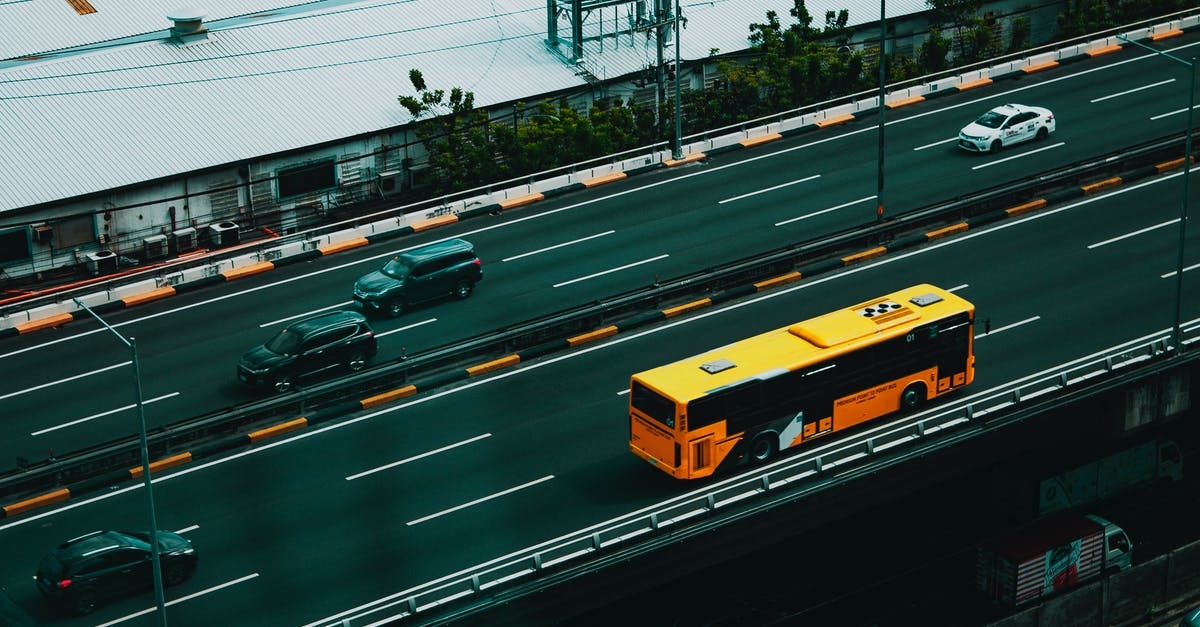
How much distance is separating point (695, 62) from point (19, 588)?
45161mm

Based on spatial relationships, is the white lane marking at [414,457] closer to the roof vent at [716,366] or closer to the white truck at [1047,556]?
the roof vent at [716,366]

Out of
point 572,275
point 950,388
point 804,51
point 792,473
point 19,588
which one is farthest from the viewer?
point 804,51

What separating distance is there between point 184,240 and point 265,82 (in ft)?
28.9

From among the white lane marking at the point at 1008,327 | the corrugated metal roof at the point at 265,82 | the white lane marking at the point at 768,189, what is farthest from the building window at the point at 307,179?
the white lane marking at the point at 1008,327

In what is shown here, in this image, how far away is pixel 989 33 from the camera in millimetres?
79500

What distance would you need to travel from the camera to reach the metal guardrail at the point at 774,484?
3797 centimetres

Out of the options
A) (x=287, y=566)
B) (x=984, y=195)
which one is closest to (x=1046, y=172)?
(x=984, y=195)

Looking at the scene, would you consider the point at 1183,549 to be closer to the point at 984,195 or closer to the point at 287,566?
the point at 984,195

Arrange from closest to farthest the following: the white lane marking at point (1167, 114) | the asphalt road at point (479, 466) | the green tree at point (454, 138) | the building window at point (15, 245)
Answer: the asphalt road at point (479, 466), the building window at point (15, 245), the white lane marking at point (1167, 114), the green tree at point (454, 138)

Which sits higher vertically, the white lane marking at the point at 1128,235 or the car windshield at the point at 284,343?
the white lane marking at the point at 1128,235

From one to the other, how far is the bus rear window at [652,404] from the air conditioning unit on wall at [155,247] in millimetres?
29107

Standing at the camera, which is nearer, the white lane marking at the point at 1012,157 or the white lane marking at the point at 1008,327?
the white lane marking at the point at 1008,327

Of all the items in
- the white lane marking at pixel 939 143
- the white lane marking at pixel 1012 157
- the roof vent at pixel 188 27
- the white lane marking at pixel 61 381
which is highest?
the roof vent at pixel 188 27

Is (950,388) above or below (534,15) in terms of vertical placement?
below
